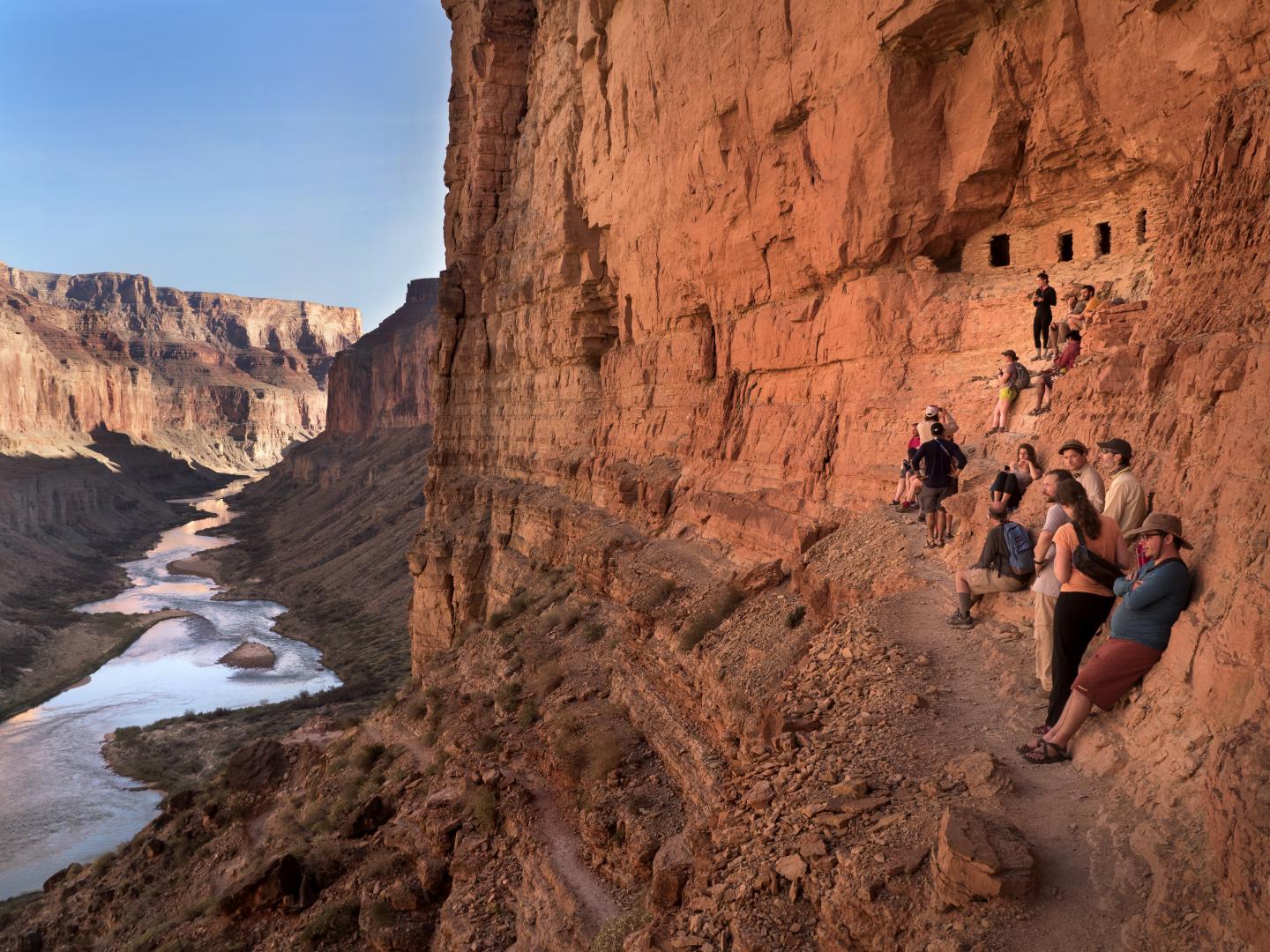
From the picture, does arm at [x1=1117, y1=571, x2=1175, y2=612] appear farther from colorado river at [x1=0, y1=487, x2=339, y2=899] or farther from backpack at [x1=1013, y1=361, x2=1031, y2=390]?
colorado river at [x1=0, y1=487, x2=339, y2=899]

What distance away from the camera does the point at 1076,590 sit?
5363mm

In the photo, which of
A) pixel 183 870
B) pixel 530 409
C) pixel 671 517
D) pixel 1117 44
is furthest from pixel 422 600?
pixel 1117 44

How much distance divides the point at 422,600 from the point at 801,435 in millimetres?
18459

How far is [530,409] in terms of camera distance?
2567 cm

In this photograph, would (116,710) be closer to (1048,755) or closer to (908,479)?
(908,479)

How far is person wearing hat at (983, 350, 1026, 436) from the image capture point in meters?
9.12

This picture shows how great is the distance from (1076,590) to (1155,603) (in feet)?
1.93

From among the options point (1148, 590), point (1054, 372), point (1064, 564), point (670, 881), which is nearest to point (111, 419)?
point (670, 881)

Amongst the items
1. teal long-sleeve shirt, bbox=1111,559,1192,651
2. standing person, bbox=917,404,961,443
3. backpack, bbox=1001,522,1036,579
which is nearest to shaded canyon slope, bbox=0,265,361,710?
standing person, bbox=917,404,961,443

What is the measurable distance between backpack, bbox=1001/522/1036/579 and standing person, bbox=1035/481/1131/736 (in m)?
1.24

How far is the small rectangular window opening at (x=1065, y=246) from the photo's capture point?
10.3m

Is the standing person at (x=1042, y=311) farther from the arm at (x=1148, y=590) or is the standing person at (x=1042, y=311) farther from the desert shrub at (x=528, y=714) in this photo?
the desert shrub at (x=528, y=714)

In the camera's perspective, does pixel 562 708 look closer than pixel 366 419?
Yes

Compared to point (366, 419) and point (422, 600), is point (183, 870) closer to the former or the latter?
point (422, 600)
